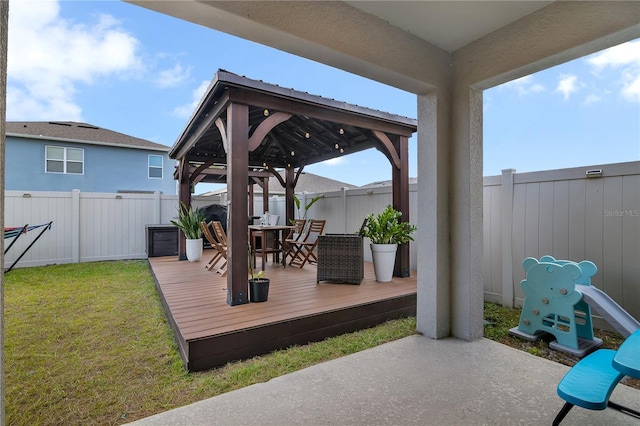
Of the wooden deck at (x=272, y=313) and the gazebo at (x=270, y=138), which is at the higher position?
the gazebo at (x=270, y=138)

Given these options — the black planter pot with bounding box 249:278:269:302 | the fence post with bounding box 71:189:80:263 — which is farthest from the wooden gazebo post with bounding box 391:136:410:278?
the fence post with bounding box 71:189:80:263

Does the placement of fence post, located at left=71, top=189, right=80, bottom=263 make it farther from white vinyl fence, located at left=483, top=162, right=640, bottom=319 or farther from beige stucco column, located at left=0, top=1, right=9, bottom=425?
white vinyl fence, located at left=483, top=162, right=640, bottom=319

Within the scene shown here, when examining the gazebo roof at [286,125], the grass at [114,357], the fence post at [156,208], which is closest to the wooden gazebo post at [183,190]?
the gazebo roof at [286,125]

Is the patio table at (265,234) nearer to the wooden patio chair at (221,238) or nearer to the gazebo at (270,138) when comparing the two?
the wooden patio chair at (221,238)

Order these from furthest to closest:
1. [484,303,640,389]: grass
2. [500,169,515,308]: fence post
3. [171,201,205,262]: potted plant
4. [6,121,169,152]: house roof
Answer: [6,121,169,152]: house roof, [171,201,205,262]: potted plant, [500,169,515,308]: fence post, [484,303,640,389]: grass

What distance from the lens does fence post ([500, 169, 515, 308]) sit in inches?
154

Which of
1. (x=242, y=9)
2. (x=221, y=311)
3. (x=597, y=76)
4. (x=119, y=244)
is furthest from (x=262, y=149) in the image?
(x=597, y=76)

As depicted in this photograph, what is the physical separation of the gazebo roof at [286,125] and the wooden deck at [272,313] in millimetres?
1904

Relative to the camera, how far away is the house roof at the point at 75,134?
11.1 metres

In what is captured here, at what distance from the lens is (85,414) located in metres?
1.86

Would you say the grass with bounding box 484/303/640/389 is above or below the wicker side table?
below

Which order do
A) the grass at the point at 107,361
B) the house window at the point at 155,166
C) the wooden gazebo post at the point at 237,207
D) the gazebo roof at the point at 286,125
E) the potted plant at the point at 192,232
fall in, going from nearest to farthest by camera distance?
the grass at the point at 107,361 → the wooden gazebo post at the point at 237,207 → the gazebo roof at the point at 286,125 → the potted plant at the point at 192,232 → the house window at the point at 155,166

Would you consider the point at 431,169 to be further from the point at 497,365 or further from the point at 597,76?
the point at 597,76

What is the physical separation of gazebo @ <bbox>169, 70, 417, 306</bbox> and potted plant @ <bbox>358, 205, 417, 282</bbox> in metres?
0.45
